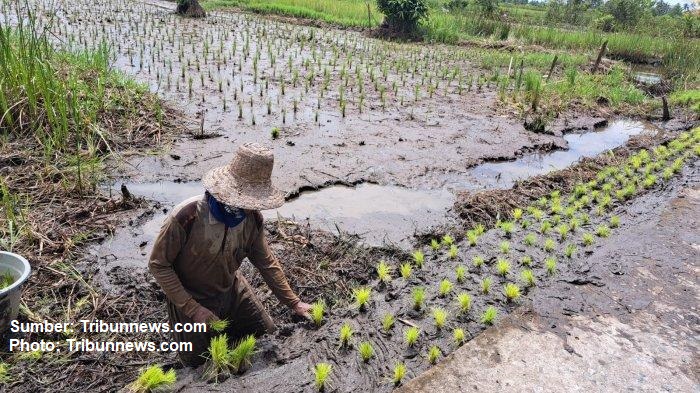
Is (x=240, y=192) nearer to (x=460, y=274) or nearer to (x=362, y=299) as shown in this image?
(x=362, y=299)

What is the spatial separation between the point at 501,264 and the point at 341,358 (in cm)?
169

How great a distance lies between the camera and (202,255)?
278 centimetres

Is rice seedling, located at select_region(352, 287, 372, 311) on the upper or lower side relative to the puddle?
lower

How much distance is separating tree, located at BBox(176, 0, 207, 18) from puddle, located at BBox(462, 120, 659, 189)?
42.4 feet

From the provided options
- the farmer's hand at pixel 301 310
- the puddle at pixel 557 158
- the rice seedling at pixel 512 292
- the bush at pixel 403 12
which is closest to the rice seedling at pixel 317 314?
the farmer's hand at pixel 301 310

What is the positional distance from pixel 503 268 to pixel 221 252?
2.30 meters

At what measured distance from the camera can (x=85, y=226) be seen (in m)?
4.14

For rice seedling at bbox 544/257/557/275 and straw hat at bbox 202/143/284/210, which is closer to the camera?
straw hat at bbox 202/143/284/210

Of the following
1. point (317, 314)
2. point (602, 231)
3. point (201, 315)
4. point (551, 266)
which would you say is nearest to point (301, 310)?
point (317, 314)

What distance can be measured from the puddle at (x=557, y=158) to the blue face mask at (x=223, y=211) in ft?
13.0

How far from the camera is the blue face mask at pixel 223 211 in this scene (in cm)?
263

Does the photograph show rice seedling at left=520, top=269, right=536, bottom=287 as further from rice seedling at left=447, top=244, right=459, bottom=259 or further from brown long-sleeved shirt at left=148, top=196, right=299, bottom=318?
brown long-sleeved shirt at left=148, top=196, right=299, bottom=318

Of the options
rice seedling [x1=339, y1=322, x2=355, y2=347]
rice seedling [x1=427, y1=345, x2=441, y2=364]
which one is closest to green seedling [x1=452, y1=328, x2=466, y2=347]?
rice seedling [x1=427, y1=345, x2=441, y2=364]

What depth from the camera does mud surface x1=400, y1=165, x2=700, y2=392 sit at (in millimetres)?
2953
